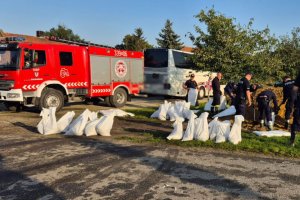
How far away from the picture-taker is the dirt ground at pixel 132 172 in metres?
4.90

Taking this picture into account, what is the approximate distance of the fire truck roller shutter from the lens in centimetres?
1576

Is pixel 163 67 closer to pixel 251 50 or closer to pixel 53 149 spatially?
pixel 251 50

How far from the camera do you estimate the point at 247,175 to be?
5.78 m

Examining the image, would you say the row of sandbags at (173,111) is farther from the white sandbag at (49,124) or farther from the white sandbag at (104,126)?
the white sandbag at (49,124)

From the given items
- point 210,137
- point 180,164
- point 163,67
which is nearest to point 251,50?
point 163,67

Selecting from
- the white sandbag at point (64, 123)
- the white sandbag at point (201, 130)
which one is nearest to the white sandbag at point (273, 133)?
the white sandbag at point (201, 130)

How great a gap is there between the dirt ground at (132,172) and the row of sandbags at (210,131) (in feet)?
2.20

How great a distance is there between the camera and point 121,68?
52.5 feet

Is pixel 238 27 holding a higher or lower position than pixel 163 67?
higher

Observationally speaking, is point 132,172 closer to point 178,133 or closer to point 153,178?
point 153,178

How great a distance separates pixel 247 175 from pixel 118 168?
6.83 feet

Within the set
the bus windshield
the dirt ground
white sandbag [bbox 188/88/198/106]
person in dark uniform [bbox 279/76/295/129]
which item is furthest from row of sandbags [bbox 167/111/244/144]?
the bus windshield

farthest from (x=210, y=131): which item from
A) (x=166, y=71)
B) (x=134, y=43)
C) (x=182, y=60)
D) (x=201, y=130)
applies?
(x=134, y=43)

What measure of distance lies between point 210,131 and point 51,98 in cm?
690
